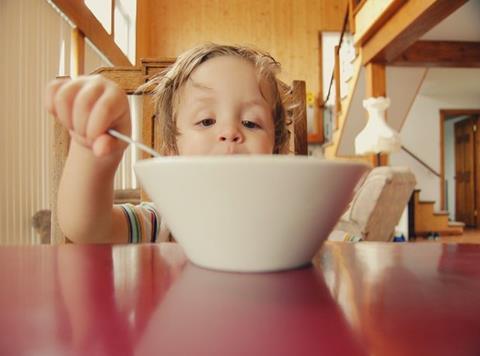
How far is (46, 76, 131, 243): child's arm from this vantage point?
0.39 meters

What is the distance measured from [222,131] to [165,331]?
0.63 metres

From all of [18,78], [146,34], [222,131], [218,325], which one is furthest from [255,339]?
[146,34]

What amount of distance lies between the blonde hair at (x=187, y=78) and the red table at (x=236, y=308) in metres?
0.61

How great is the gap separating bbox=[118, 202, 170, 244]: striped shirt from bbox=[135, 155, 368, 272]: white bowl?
458mm

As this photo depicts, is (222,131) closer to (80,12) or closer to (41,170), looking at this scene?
(41,170)

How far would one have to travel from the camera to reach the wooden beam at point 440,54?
3.72 m

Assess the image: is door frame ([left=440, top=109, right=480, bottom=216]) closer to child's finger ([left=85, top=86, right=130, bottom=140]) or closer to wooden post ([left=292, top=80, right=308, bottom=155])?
wooden post ([left=292, top=80, right=308, bottom=155])

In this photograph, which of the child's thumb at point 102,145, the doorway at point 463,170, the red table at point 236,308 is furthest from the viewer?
the doorway at point 463,170

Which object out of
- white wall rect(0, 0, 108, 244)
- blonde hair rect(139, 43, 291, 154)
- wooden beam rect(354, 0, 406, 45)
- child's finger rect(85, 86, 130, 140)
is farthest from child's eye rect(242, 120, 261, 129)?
wooden beam rect(354, 0, 406, 45)

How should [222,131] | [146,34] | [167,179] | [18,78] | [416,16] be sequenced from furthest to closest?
[146,34], [416,16], [18,78], [222,131], [167,179]

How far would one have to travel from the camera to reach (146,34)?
5945mm

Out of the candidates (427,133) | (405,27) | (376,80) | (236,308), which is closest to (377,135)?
(405,27)

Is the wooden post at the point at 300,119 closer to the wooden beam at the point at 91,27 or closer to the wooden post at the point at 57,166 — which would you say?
the wooden post at the point at 57,166

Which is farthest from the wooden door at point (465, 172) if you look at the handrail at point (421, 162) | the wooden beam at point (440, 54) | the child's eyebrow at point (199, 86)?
the child's eyebrow at point (199, 86)
